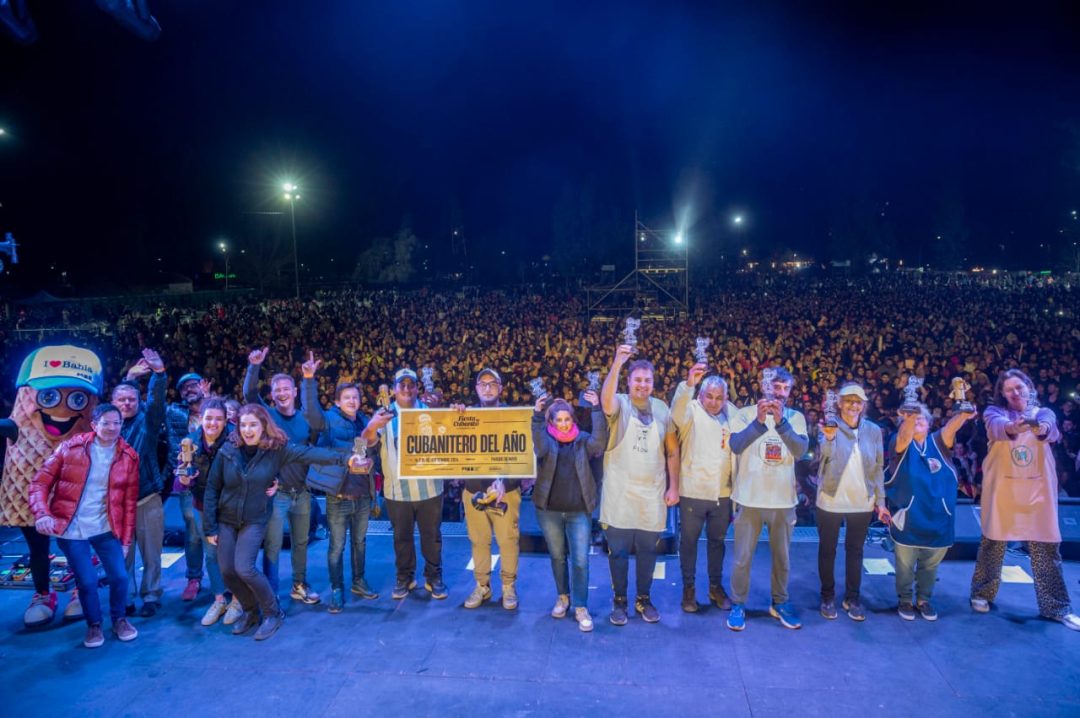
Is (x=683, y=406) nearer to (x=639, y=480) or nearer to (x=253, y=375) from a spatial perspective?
(x=639, y=480)

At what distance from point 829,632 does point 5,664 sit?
5612 millimetres

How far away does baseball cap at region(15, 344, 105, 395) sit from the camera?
4.86 m

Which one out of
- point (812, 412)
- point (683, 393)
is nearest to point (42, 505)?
point (683, 393)

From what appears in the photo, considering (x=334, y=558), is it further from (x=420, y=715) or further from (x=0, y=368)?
(x=0, y=368)

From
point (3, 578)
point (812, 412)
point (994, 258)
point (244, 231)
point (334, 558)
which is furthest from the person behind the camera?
point (994, 258)

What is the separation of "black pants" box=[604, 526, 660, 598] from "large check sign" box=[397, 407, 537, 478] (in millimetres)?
794

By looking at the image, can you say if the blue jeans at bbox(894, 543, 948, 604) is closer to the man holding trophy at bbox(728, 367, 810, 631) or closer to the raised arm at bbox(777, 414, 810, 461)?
the man holding trophy at bbox(728, 367, 810, 631)

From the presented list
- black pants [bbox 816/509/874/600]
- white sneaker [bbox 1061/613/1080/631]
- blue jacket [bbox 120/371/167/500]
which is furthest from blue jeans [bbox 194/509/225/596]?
white sneaker [bbox 1061/613/1080/631]

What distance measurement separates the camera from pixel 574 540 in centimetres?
475

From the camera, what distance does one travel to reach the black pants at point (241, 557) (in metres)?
4.55

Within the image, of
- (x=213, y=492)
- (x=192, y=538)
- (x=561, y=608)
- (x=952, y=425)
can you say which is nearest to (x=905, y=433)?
(x=952, y=425)

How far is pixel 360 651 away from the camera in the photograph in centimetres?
445

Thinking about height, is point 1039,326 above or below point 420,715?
above

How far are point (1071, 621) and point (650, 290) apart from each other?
20.8m
